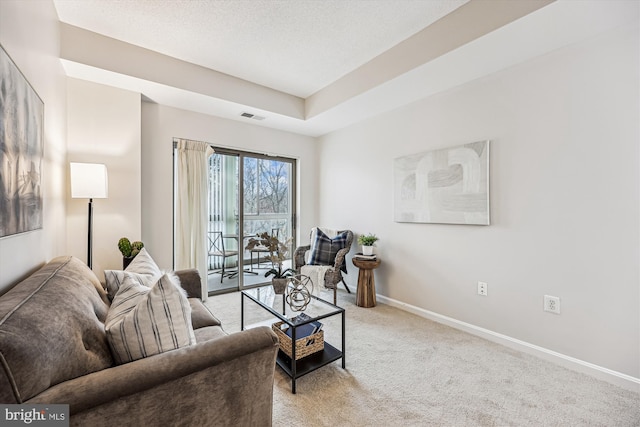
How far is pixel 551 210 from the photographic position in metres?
2.17

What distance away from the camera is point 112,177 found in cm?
279

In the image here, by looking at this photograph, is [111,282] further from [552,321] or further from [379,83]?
[552,321]

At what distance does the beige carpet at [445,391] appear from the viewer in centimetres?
157

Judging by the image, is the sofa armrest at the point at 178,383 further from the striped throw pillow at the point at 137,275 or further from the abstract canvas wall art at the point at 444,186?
the abstract canvas wall art at the point at 444,186

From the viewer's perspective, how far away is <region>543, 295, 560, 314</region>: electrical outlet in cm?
215

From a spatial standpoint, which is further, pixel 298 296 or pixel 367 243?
pixel 367 243

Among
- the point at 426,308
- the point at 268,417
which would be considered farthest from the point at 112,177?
the point at 426,308

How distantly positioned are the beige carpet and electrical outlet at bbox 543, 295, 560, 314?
40 cm

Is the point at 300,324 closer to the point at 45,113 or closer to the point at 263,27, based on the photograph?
the point at 45,113

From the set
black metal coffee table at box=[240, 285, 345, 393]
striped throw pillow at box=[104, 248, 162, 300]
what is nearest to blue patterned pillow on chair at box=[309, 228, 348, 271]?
black metal coffee table at box=[240, 285, 345, 393]

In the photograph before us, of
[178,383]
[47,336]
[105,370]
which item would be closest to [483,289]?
[178,383]

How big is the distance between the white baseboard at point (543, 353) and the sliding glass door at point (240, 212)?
209 centimetres

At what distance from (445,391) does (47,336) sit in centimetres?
204

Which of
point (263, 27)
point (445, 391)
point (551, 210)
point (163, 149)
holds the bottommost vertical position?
point (445, 391)
